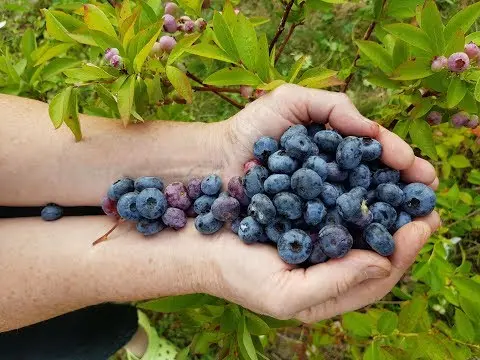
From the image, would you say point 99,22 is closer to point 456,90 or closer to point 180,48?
point 180,48

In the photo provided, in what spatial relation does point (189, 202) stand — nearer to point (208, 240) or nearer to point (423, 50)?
point (208, 240)

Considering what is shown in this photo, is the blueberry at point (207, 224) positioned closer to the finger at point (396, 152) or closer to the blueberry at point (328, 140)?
the blueberry at point (328, 140)

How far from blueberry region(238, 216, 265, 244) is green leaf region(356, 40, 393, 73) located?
1.64ft

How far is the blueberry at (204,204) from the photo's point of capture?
1.25 metres

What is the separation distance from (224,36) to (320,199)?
0.43 m

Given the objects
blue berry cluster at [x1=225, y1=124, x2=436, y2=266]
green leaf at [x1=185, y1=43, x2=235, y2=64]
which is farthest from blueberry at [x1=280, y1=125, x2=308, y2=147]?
green leaf at [x1=185, y1=43, x2=235, y2=64]

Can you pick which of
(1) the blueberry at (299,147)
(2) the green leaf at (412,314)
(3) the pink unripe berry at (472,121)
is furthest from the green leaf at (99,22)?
(2) the green leaf at (412,314)

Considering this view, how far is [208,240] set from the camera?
1.26m

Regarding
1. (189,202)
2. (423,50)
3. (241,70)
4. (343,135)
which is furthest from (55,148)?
(423,50)

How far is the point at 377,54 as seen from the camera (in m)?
1.29

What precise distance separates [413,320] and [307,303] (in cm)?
49

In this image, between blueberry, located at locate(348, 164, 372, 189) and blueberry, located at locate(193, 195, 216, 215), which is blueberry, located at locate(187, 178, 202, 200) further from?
blueberry, located at locate(348, 164, 372, 189)

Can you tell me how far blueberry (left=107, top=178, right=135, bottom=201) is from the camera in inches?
52.0

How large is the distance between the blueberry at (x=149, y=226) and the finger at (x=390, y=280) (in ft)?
1.33
